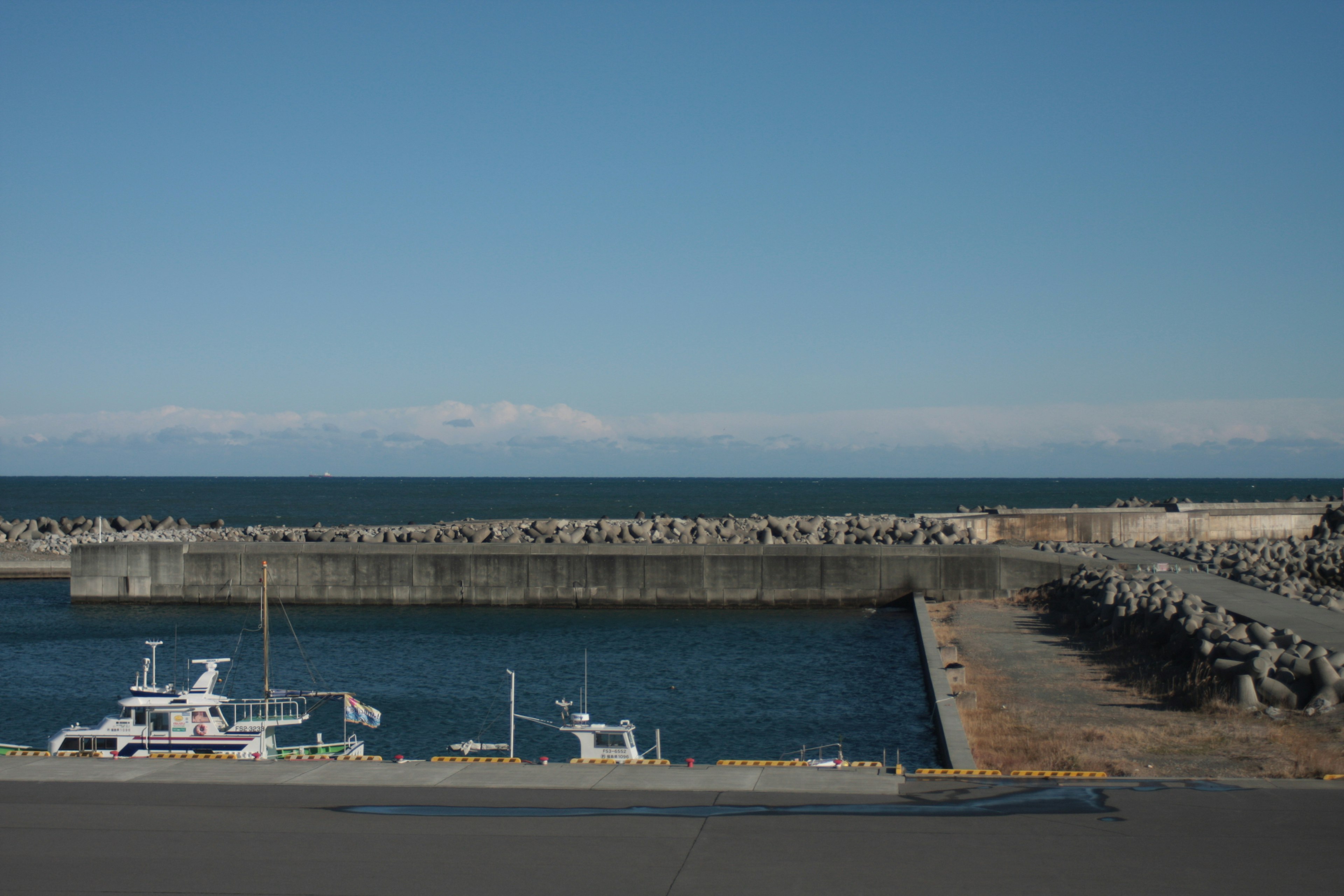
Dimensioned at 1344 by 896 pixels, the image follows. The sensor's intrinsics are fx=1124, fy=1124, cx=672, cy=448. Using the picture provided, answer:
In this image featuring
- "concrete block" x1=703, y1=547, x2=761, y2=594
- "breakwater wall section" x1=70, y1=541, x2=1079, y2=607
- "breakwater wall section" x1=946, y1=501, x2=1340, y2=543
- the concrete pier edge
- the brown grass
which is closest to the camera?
the brown grass

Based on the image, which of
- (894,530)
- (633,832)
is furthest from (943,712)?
(894,530)

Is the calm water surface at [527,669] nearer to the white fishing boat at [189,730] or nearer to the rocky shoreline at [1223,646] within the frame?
the white fishing boat at [189,730]

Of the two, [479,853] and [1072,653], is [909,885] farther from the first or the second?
[1072,653]

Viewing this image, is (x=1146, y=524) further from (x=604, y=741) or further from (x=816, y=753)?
(x=604, y=741)

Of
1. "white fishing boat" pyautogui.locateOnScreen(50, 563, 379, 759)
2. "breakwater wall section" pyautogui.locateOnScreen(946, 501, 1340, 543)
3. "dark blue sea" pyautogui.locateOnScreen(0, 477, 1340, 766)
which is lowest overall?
"dark blue sea" pyautogui.locateOnScreen(0, 477, 1340, 766)

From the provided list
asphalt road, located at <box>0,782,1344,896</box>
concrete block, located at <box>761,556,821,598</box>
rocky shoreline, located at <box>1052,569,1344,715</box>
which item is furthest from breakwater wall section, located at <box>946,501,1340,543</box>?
asphalt road, located at <box>0,782,1344,896</box>

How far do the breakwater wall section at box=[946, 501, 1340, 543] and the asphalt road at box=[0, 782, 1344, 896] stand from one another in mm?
45683

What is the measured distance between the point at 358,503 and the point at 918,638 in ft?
380

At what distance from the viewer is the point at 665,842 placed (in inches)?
395

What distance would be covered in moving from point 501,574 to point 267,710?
24678 mm

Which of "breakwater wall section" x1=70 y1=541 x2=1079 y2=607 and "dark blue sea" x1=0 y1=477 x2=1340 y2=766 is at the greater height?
"breakwater wall section" x1=70 y1=541 x2=1079 y2=607

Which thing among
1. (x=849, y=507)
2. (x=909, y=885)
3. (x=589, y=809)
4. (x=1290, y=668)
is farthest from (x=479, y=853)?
(x=849, y=507)

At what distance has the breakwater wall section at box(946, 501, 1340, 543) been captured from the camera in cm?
5800

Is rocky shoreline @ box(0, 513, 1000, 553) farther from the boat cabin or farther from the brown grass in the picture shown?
the boat cabin
